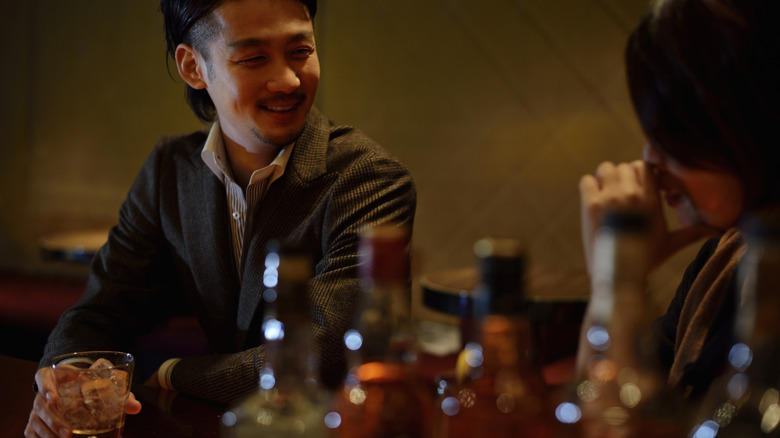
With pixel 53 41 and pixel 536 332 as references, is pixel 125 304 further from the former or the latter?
pixel 53 41

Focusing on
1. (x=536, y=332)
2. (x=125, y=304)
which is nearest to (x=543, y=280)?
(x=536, y=332)

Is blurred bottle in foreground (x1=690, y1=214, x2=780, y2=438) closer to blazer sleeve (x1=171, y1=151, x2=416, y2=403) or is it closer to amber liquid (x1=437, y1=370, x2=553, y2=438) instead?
amber liquid (x1=437, y1=370, x2=553, y2=438)

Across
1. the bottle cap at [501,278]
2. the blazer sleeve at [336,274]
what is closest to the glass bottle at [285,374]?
the bottle cap at [501,278]

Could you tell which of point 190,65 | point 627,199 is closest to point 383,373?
point 627,199

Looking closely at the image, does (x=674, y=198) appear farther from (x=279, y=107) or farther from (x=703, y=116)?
(x=279, y=107)

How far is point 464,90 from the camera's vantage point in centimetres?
376

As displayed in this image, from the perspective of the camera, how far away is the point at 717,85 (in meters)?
0.66

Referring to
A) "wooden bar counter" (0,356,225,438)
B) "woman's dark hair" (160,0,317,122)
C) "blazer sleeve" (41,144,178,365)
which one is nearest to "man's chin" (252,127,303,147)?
"woman's dark hair" (160,0,317,122)

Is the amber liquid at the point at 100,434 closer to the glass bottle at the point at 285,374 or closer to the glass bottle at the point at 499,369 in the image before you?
the glass bottle at the point at 285,374

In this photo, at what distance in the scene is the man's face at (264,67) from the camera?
55.9 inches

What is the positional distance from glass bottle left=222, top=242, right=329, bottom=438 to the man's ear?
4.13 ft

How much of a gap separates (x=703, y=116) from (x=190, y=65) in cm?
133

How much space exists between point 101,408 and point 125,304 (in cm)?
74

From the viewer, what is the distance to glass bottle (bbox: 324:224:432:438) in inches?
20.0
